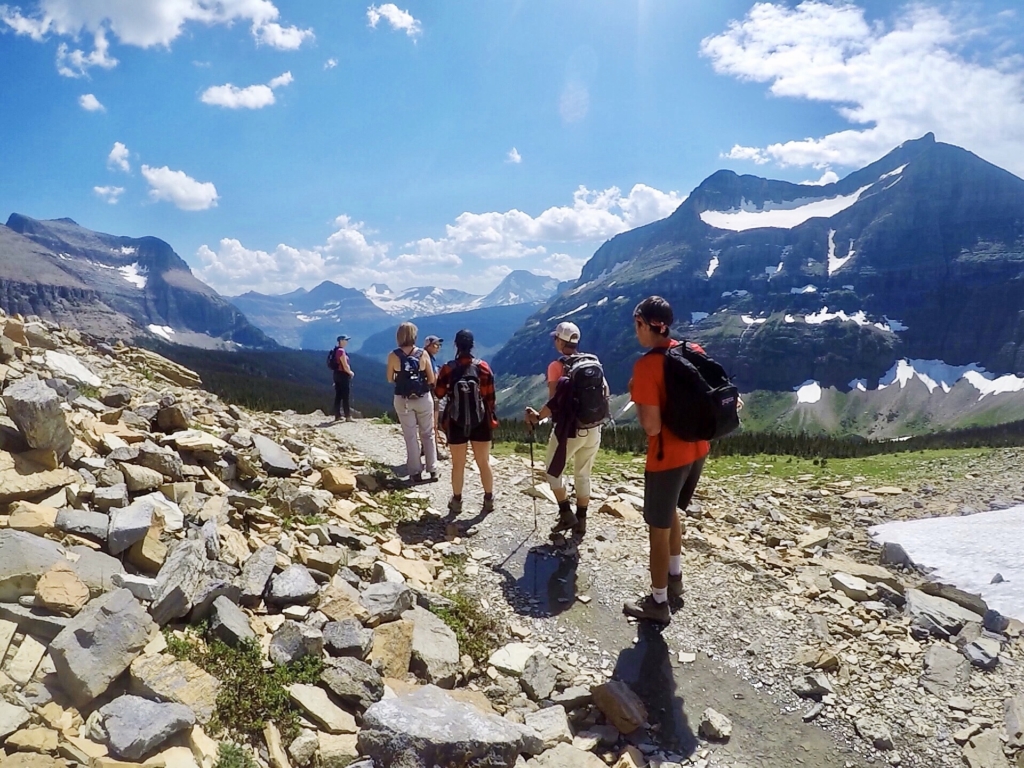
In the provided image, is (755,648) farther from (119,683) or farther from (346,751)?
(119,683)

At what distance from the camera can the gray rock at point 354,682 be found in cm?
430

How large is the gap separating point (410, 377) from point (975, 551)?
29.8 feet

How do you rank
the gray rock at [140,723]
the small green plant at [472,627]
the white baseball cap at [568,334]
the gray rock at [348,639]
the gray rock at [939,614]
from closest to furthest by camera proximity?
the gray rock at [140,723] → the gray rock at [348,639] → the small green plant at [472,627] → the gray rock at [939,614] → the white baseball cap at [568,334]

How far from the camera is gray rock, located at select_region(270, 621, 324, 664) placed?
175 inches

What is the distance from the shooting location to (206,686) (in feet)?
12.9

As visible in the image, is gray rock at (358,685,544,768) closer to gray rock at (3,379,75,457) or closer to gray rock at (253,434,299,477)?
gray rock at (3,379,75,457)

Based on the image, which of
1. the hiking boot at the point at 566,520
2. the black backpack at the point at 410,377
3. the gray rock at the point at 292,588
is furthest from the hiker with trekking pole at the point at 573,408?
the gray rock at the point at 292,588

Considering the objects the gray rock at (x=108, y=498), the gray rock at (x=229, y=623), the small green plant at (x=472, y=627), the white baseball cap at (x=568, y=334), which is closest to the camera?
the gray rock at (x=229, y=623)

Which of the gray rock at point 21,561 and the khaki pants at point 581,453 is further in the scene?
the khaki pants at point 581,453

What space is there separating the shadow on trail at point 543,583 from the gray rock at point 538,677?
3.51 ft

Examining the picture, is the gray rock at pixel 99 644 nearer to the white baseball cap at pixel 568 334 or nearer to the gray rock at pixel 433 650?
the gray rock at pixel 433 650

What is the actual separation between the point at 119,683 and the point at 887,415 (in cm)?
23595

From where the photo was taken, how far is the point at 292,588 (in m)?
5.32

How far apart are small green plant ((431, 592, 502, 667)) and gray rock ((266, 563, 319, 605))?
4.45 ft
